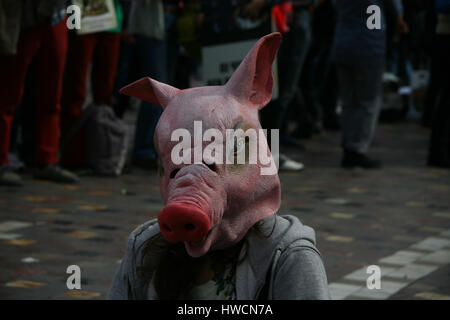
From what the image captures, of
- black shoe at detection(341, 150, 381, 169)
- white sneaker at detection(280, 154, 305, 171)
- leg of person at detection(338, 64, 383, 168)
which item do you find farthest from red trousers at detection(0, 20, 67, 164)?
black shoe at detection(341, 150, 381, 169)

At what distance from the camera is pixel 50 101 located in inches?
326

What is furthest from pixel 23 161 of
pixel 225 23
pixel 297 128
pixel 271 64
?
pixel 271 64

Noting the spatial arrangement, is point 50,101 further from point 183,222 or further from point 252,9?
point 183,222

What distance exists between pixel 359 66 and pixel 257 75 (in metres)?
6.50

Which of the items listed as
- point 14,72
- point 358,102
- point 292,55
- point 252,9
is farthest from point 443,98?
point 14,72

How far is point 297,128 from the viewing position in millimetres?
12242

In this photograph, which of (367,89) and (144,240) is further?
(367,89)

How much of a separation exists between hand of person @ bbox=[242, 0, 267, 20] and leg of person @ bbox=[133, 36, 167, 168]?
125 centimetres

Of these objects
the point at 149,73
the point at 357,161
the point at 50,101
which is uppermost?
the point at 149,73

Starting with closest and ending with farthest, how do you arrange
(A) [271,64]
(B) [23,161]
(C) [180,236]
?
1. (C) [180,236]
2. (A) [271,64]
3. (B) [23,161]

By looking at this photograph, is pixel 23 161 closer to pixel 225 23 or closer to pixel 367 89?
pixel 225 23
